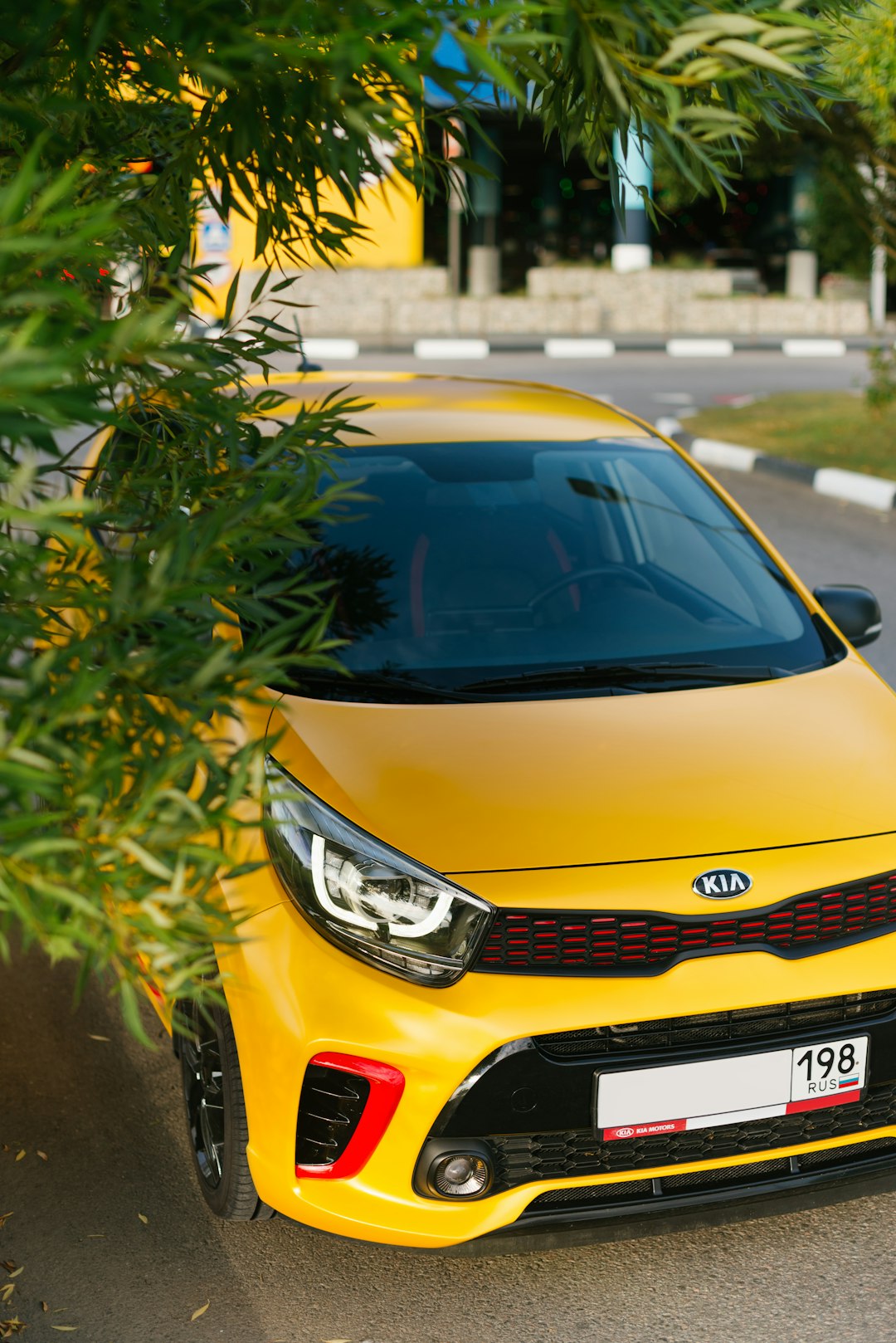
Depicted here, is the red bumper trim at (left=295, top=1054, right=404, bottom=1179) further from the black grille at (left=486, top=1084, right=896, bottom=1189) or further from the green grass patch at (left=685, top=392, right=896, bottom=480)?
the green grass patch at (left=685, top=392, right=896, bottom=480)

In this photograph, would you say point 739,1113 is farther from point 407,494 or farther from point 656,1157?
point 407,494

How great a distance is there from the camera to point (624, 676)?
10.6 ft

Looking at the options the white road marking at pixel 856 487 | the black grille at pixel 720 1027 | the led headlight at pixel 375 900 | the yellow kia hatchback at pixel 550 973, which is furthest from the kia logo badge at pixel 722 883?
the white road marking at pixel 856 487

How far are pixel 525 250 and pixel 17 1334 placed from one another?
140 feet

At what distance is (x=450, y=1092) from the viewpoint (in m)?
2.44

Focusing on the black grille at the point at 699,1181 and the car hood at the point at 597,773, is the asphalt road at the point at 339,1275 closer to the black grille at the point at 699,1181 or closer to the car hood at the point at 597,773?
the black grille at the point at 699,1181

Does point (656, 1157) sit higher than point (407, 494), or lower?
lower

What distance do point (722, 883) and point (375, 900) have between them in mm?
577

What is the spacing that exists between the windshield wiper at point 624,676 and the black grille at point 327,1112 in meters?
0.92

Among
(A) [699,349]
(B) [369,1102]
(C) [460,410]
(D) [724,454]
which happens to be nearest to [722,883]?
(B) [369,1102]

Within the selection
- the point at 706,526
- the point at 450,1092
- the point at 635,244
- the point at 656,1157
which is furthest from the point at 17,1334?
the point at 635,244

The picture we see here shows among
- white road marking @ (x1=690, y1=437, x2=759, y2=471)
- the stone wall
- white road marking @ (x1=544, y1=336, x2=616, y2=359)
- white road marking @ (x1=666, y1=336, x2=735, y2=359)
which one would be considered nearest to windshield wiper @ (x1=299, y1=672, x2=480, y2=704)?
white road marking @ (x1=690, y1=437, x2=759, y2=471)

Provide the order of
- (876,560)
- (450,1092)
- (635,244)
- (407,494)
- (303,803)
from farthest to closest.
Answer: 1. (635,244)
2. (876,560)
3. (407,494)
4. (303,803)
5. (450,1092)

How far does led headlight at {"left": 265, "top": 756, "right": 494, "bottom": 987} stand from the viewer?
2.51 meters
